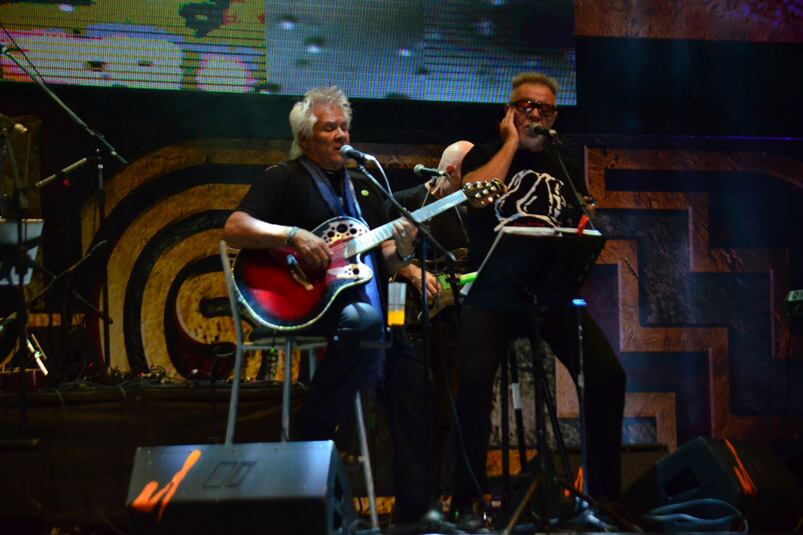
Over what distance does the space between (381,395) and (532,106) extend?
1411mm

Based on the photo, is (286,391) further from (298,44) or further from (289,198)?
(298,44)

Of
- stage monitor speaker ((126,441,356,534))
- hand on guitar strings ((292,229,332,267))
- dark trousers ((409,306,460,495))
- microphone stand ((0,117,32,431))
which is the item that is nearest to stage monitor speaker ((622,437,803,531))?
dark trousers ((409,306,460,495))

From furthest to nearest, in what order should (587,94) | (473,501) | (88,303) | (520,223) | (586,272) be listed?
(587,94) → (88,303) → (520,223) → (473,501) → (586,272)

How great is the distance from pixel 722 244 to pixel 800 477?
7.73ft

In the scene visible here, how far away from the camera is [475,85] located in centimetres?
589

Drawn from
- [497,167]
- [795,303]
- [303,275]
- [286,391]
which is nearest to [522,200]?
[497,167]

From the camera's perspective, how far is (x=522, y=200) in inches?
151

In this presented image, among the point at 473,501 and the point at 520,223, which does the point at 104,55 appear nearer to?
the point at 520,223

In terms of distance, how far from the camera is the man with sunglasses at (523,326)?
11.5 feet

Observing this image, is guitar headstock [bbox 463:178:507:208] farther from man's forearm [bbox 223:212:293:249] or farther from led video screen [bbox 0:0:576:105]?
led video screen [bbox 0:0:576:105]

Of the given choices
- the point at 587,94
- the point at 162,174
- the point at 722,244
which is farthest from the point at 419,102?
the point at 722,244

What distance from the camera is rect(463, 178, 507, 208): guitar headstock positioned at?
12.0 ft

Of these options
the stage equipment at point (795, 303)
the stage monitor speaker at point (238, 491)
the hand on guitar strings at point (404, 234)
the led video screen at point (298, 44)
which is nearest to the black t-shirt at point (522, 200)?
the hand on guitar strings at point (404, 234)

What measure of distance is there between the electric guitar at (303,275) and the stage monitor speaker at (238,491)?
87cm
